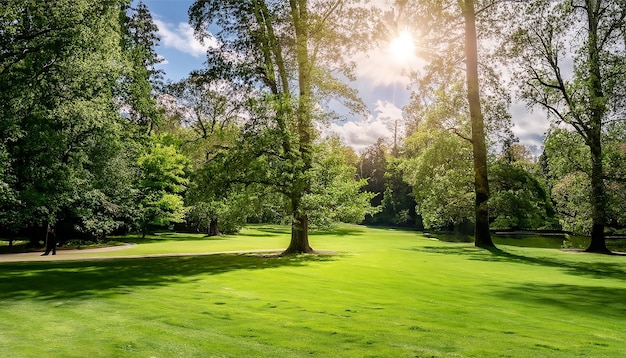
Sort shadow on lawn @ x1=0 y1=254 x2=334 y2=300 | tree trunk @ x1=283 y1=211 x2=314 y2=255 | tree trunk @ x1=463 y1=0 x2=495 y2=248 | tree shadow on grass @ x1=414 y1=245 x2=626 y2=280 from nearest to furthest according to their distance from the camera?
shadow on lawn @ x1=0 y1=254 x2=334 y2=300, tree shadow on grass @ x1=414 y1=245 x2=626 y2=280, tree trunk @ x1=283 y1=211 x2=314 y2=255, tree trunk @ x1=463 y1=0 x2=495 y2=248

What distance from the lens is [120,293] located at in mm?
11281

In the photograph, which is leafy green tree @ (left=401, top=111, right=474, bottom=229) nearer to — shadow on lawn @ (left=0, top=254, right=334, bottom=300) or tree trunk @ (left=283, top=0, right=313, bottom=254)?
tree trunk @ (left=283, top=0, right=313, bottom=254)

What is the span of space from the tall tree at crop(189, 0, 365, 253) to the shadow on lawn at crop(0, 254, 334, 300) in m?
4.43

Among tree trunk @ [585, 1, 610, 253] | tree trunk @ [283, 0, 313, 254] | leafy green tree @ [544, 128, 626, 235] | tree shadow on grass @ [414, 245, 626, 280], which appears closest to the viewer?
tree shadow on grass @ [414, 245, 626, 280]

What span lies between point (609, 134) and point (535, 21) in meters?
8.41

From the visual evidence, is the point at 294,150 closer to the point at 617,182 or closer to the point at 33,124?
the point at 33,124

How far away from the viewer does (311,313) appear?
884cm

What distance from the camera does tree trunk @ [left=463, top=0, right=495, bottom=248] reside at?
27.6 metres

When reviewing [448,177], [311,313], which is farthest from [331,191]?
[448,177]

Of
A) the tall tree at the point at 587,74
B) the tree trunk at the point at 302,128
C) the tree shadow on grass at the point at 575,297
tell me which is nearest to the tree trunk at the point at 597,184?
the tall tree at the point at 587,74

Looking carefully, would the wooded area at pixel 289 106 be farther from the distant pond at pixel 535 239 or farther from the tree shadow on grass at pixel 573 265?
the distant pond at pixel 535 239

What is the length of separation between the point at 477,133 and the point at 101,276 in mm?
22324

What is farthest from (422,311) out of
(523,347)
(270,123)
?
(270,123)

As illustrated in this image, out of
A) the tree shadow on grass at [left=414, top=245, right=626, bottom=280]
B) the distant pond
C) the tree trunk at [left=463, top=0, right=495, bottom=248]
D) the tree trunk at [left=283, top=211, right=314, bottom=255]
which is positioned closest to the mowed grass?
the tree shadow on grass at [left=414, top=245, right=626, bottom=280]
